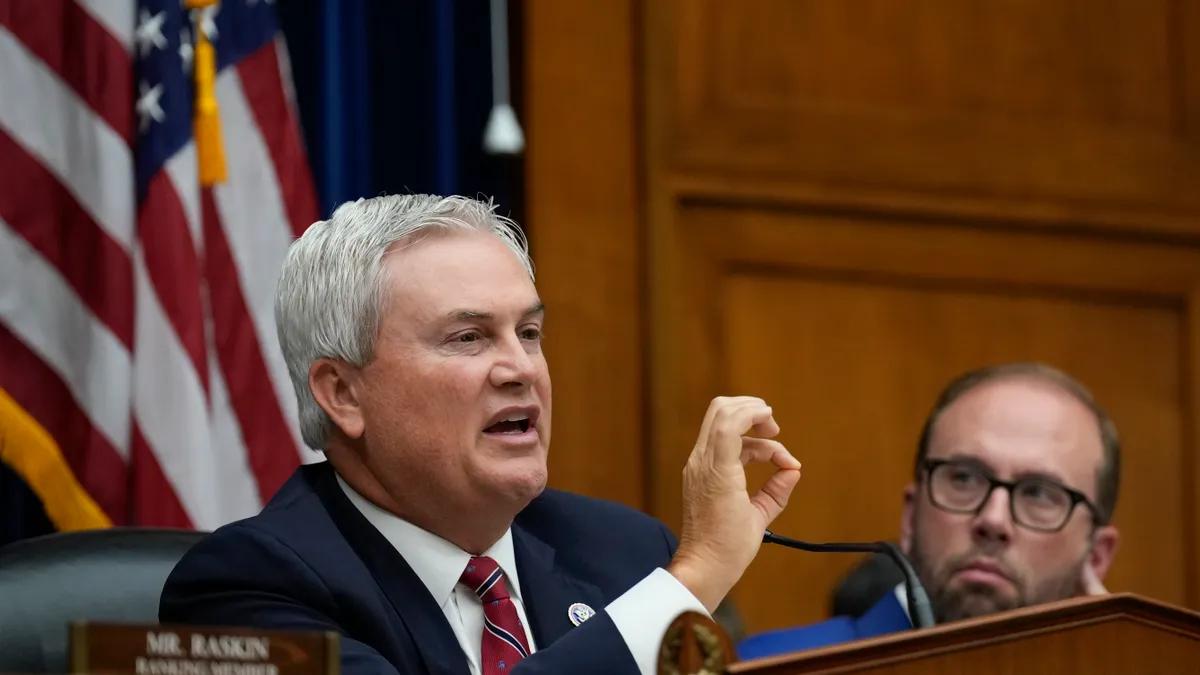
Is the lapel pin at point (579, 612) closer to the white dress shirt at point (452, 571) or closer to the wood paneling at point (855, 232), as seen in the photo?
the white dress shirt at point (452, 571)

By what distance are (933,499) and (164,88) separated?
5.44ft

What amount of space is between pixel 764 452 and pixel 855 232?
2.15 m

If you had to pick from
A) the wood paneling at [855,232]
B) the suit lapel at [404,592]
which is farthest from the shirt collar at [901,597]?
the suit lapel at [404,592]

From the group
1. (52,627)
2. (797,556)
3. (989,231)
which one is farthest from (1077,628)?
(989,231)

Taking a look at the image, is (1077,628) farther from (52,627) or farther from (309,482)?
(52,627)

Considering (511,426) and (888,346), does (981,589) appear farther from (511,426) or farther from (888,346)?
(888,346)

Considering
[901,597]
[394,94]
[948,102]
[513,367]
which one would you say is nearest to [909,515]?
[901,597]

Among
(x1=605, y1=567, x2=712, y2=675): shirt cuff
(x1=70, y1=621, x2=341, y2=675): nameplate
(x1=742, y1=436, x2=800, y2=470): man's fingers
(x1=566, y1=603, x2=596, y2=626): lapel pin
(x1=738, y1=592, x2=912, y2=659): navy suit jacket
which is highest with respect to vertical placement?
(x1=742, y1=436, x2=800, y2=470): man's fingers

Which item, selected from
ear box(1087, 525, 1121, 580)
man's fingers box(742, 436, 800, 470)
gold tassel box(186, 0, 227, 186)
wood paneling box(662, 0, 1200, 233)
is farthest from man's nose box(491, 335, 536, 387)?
wood paneling box(662, 0, 1200, 233)

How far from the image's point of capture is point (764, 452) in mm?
2393

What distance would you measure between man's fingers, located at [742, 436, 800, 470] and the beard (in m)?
0.77

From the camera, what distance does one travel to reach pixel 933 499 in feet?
10.3

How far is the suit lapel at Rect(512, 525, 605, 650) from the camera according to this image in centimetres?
238

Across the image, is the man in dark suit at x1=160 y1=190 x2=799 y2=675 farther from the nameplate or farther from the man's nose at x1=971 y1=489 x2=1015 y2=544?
the man's nose at x1=971 y1=489 x2=1015 y2=544
